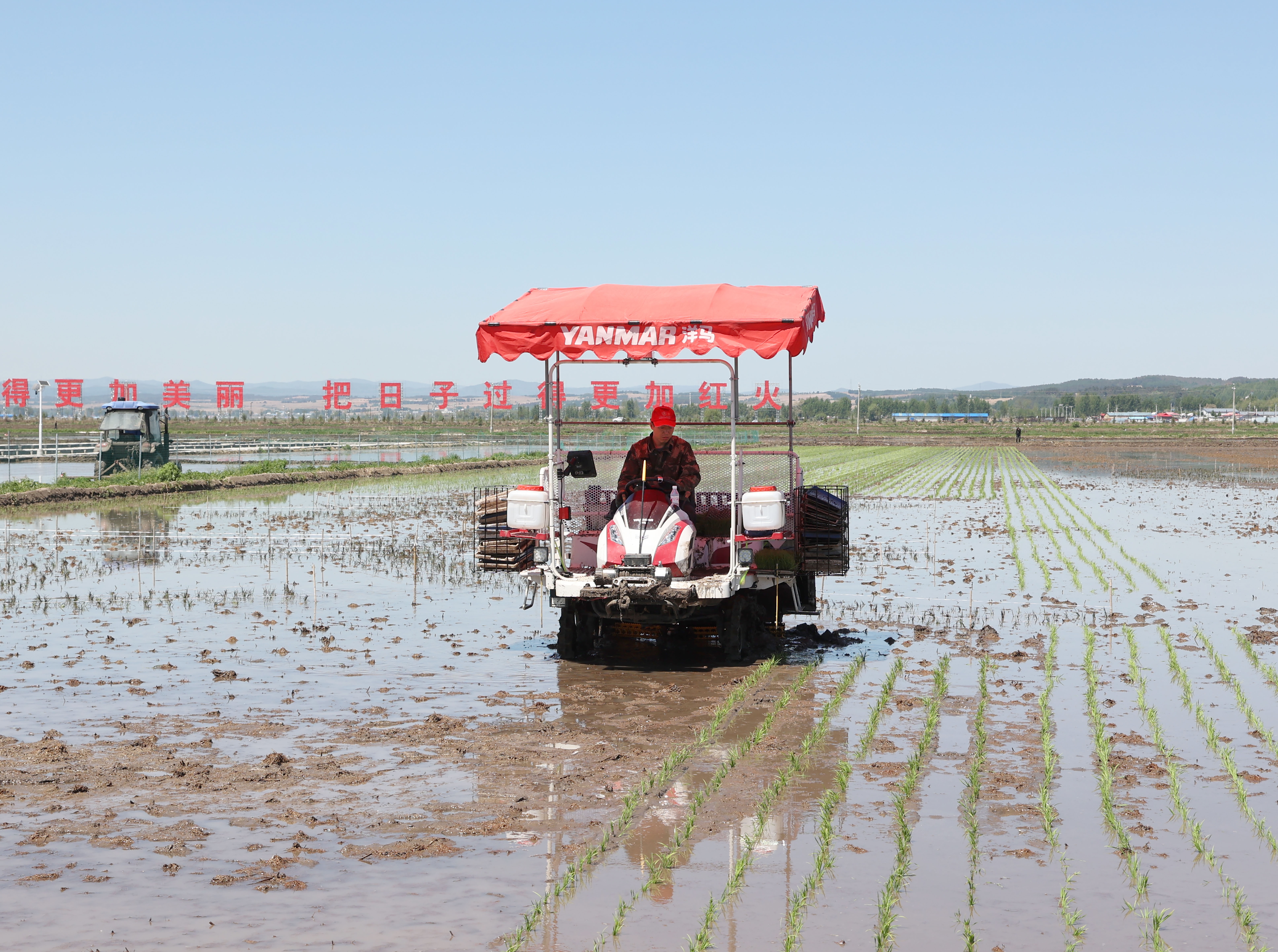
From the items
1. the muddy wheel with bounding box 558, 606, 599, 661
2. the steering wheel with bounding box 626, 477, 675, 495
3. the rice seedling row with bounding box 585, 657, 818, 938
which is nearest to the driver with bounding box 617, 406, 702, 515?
the steering wheel with bounding box 626, 477, 675, 495

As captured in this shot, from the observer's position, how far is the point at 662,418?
11336 millimetres

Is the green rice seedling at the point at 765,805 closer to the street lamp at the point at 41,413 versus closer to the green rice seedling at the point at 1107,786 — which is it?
the green rice seedling at the point at 1107,786

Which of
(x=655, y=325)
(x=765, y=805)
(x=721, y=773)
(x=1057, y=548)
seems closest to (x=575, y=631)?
(x=655, y=325)

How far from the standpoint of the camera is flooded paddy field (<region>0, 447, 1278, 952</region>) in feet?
18.3

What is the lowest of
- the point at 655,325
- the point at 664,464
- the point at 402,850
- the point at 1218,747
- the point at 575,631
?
the point at 1218,747

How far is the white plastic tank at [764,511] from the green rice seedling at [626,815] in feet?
4.31

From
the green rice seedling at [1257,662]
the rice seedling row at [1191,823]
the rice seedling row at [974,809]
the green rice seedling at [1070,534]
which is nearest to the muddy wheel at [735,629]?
the rice seedling row at [974,809]

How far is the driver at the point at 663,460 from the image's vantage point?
1130 cm

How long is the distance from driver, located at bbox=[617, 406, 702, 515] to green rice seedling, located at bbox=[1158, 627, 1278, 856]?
440 centimetres

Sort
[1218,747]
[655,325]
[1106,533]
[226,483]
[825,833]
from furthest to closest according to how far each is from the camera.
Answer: [226,483]
[1106,533]
[655,325]
[1218,747]
[825,833]

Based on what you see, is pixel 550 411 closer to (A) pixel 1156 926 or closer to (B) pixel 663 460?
(B) pixel 663 460

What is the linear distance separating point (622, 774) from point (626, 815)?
3.08ft

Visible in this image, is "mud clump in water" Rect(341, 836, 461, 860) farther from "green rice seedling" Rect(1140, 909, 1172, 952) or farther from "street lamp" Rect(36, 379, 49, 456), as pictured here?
"street lamp" Rect(36, 379, 49, 456)

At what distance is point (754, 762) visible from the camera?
8.15 meters
